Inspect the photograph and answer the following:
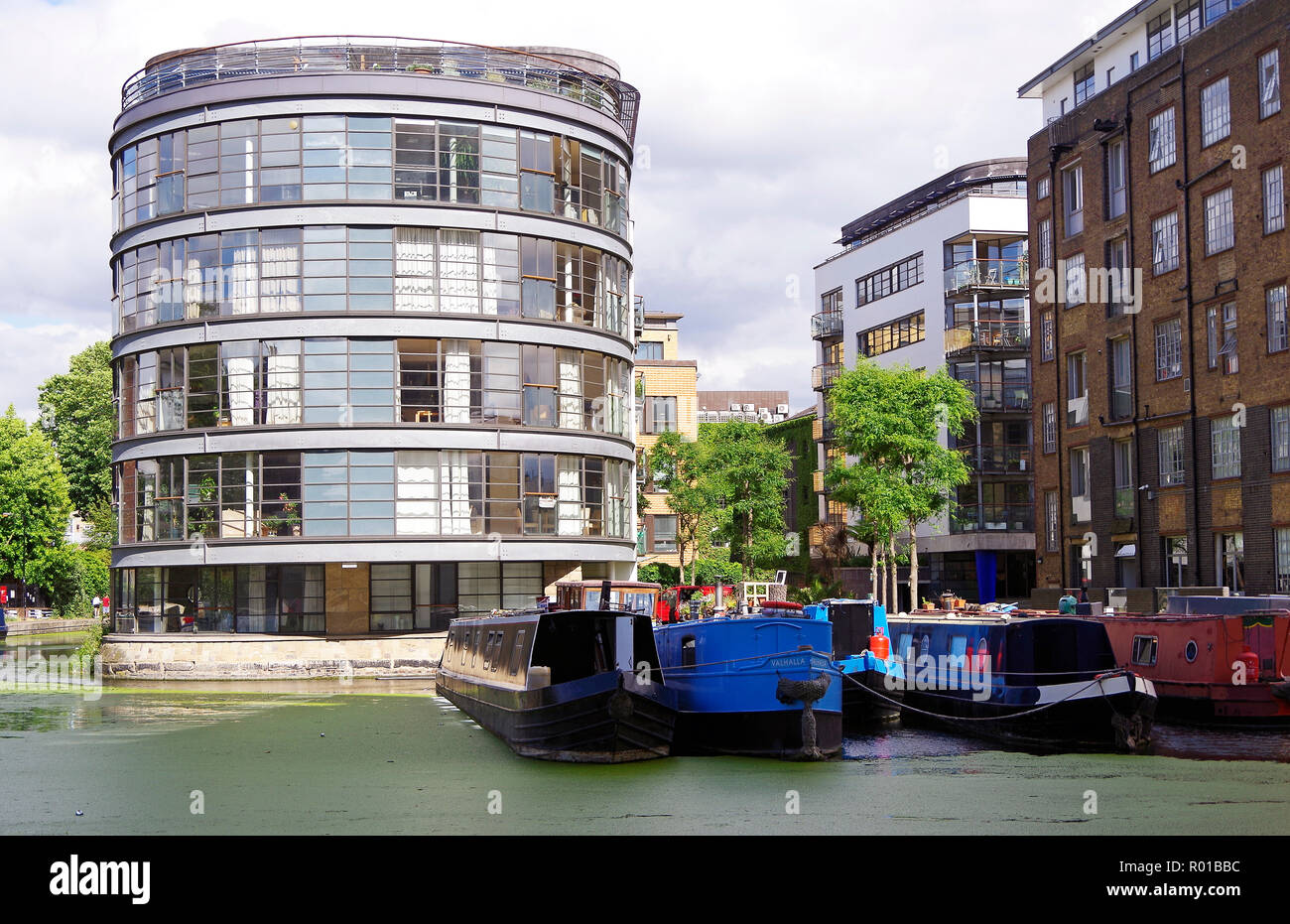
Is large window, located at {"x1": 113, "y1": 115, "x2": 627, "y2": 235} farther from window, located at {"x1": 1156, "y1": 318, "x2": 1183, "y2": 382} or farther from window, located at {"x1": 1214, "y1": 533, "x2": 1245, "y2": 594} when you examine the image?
window, located at {"x1": 1214, "y1": 533, "x2": 1245, "y2": 594}

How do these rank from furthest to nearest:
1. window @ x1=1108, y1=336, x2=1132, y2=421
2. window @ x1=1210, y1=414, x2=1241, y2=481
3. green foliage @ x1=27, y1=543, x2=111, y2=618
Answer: green foliage @ x1=27, y1=543, x2=111, y2=618
window @ x1=1108, y1=336, x2=1132, y2=421
window @ x1=1210, y1=414, x2=1241, y2=481

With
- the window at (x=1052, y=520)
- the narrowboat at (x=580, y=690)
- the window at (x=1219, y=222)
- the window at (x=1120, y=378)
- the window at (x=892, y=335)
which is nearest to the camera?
the narrowboat at (x=580, y=690)

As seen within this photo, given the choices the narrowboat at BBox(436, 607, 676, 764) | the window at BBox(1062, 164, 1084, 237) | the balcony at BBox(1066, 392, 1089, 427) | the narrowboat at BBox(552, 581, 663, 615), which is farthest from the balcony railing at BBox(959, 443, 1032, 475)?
the narrowboat at BBox(436, 607, 676, 764)

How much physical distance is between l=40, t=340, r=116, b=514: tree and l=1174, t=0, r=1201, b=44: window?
75511 millimetres

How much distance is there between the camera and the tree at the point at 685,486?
7481 cm

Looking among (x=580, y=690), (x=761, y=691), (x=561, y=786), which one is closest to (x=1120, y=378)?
(x=761, y=691)

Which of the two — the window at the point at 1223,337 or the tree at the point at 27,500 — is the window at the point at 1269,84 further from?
the tree at the point at 27,500

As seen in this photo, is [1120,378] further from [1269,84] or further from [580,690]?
[580,690]

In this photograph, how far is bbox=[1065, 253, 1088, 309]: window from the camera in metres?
53.7

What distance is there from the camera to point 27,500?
89438mm

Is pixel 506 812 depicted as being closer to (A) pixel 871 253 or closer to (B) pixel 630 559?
(B) pixel 630 559

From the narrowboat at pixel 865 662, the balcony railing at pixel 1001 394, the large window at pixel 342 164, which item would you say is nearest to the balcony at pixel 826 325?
the balcony railing at pixel 1001 394

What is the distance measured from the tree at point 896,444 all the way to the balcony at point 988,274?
30.1ft
